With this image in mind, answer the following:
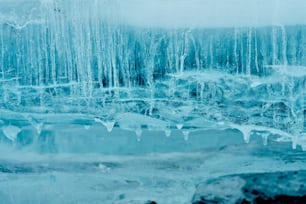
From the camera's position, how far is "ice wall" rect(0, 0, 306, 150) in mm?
989

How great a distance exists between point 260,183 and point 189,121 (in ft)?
0.94

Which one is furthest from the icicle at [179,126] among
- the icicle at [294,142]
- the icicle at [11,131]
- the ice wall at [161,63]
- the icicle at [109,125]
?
the icicle at [11,131]

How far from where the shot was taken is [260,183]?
1.05 meters

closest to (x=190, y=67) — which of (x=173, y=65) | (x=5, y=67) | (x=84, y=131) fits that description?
(x=173, y=65)

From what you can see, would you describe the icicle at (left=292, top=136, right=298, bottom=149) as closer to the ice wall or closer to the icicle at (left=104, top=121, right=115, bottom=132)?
the ice wall

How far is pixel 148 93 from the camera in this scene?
1.01 metres

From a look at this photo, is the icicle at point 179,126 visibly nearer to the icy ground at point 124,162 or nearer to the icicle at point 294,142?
the icy ground at point 124,162

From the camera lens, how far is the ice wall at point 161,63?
0.99 metres

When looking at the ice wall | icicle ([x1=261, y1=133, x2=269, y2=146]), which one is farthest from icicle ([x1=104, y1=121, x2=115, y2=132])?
icicle ([x1=261, y1=133, x2=269, y2=146])

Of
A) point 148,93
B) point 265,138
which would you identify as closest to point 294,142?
point 265,138

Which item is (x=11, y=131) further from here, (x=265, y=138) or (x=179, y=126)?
(x=265, y=138)

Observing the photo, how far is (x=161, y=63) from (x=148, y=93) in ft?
0.31

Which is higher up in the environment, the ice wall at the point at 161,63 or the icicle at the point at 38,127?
the ice wall at the point at 161,63

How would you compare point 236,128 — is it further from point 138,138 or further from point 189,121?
point 138,138
